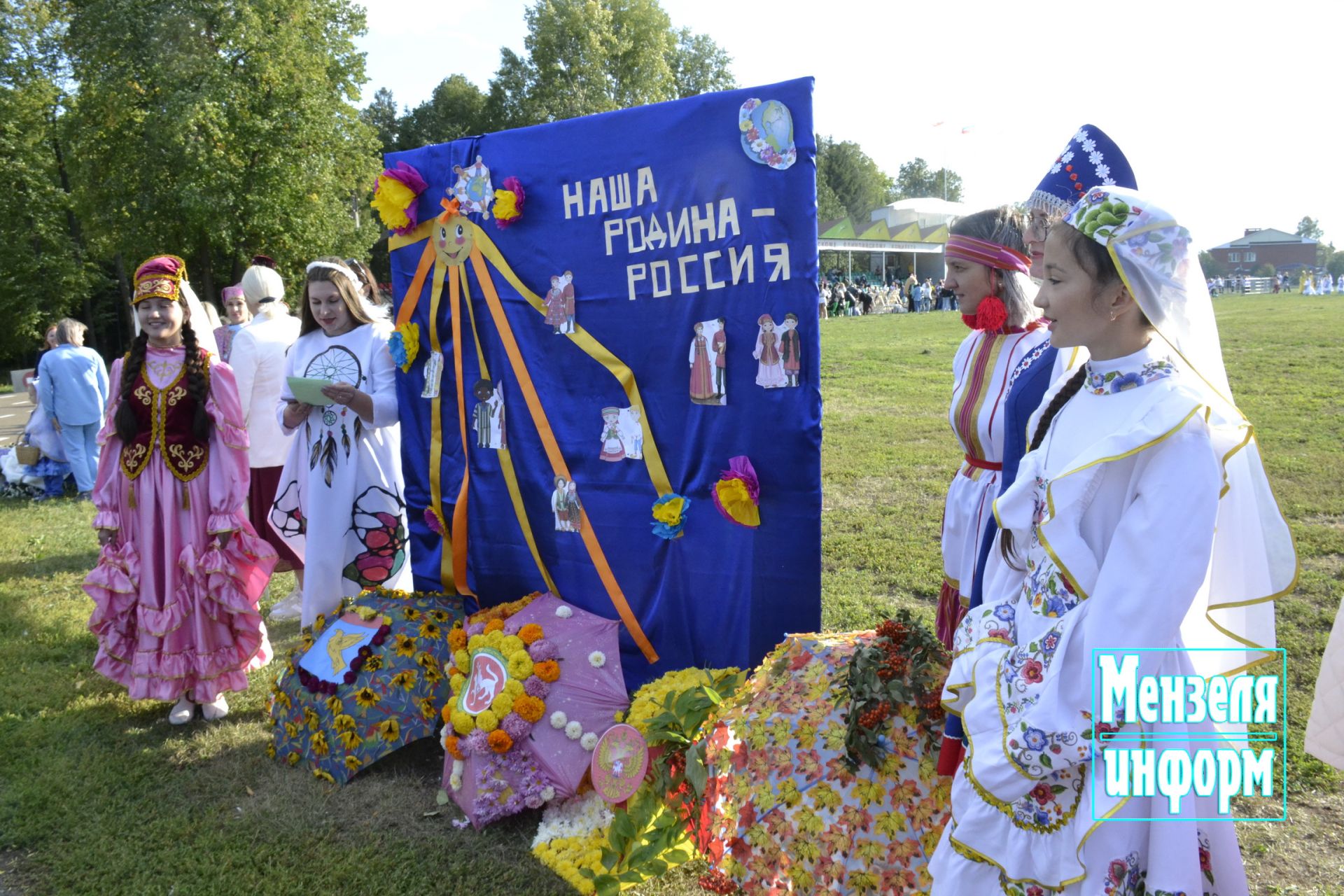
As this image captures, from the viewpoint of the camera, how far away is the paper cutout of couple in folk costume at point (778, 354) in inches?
126

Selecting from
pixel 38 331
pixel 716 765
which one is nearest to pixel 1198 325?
pixel 716 765

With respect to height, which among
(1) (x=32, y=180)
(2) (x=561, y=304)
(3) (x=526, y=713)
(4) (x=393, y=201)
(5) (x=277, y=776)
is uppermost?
(1) (x=32, y=180)

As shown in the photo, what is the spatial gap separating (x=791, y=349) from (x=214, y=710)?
3.38 meters

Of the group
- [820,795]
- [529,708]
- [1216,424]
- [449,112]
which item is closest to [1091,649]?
[1216,424]

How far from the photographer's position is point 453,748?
3.54 meters

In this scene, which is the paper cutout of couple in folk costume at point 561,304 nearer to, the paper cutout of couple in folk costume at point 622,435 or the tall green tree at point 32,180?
the paper cutout of couple in folk costume at point 622,435

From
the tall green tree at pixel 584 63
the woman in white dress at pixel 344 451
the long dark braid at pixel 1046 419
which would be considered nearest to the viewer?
the long dark braid at pixel 1046 419

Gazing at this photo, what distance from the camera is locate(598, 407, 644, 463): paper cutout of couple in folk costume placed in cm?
368

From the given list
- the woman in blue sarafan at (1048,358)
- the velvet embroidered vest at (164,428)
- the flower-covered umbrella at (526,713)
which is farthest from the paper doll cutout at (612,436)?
the velvet embroidered vest at (164,428)

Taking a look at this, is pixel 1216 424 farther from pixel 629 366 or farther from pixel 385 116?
pixel 385 116

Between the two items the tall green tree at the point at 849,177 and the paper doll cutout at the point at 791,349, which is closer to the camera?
the paper doll cutout at the point at 791,349

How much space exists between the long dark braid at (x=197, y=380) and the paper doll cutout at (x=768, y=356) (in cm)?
280

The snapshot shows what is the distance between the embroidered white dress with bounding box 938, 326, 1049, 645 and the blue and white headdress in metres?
0.68

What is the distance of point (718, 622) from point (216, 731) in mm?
2574
